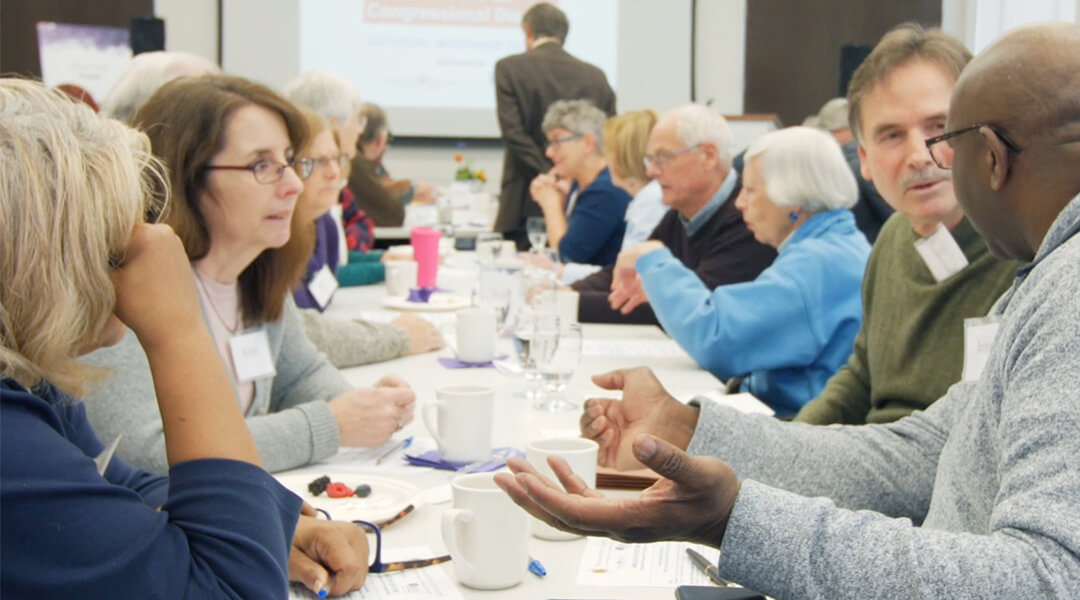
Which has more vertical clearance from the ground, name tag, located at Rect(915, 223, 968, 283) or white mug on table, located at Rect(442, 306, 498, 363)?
name tag, located at Rect(915, 223, 968, 283)

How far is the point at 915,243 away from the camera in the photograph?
2225mm

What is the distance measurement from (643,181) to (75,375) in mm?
4303

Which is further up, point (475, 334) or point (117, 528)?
point (117, 528)

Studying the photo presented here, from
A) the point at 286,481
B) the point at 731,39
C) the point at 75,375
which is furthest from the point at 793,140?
the point at 731,39

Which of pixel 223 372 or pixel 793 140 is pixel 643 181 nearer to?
pixel 793 140

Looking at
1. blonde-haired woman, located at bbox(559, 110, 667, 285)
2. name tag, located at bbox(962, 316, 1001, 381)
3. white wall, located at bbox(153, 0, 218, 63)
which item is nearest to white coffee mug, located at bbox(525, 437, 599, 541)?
name tag, located at bbox(962, 316, 1001, 381)

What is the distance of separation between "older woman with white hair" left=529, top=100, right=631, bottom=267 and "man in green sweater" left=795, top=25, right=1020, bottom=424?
9.55ft

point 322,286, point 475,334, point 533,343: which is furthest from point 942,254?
point 322,286

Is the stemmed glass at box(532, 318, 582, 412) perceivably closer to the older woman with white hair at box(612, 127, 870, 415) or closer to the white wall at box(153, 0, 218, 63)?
the older woman with white hair at box(612, 127, 870, 415)

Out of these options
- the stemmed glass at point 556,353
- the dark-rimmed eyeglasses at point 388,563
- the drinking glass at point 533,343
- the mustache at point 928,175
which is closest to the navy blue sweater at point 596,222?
the drinking glass at point 533,343

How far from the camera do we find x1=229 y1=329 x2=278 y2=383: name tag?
6.88ft

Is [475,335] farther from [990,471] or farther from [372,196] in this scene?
[372,196]

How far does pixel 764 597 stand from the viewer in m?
1.08

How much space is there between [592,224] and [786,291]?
98.3 inches
